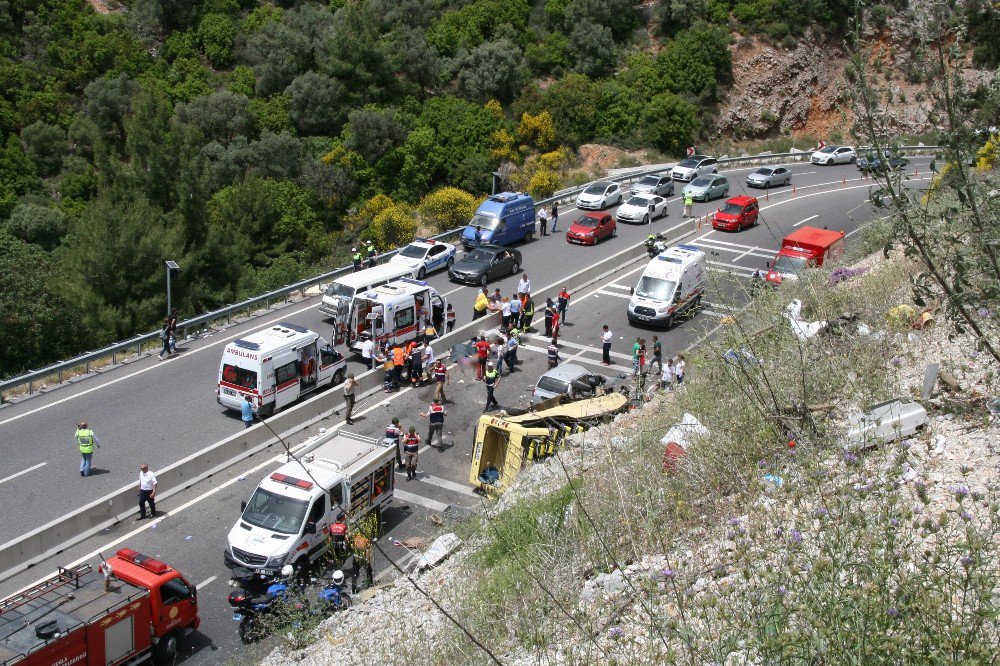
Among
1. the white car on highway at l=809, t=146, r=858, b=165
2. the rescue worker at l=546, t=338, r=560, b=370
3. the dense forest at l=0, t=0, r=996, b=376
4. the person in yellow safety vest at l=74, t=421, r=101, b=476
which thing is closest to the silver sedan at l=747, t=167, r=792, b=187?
the white car on highway at l=809, t=146, r=858, b=165

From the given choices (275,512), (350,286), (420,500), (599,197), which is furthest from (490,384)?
(599,197)

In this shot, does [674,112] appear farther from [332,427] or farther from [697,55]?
[332,427]

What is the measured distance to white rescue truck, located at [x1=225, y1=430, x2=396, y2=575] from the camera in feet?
52.6

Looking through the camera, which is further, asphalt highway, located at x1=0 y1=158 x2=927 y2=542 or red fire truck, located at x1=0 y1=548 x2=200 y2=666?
asphalt highway, located at x1=0 y1=158 x2=927 y2=542

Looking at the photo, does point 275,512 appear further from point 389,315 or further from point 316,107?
point 316,107

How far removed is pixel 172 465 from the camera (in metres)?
19.6

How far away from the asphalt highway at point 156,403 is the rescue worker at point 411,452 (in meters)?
4.43

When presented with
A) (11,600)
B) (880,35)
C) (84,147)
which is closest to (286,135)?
(84,147)

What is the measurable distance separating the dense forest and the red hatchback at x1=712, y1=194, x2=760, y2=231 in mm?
10237

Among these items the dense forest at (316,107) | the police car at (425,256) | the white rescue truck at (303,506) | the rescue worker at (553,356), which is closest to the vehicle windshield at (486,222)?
the police car at (425,256)

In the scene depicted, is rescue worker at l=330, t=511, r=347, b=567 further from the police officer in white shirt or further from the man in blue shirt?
the man in blue shirt

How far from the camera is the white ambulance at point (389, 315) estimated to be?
1027 inches

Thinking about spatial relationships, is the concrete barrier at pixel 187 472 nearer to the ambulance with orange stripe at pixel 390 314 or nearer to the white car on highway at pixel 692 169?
the ambulance with orange stripe at pixel 390 314

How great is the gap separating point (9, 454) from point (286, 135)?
40077 millimetres
